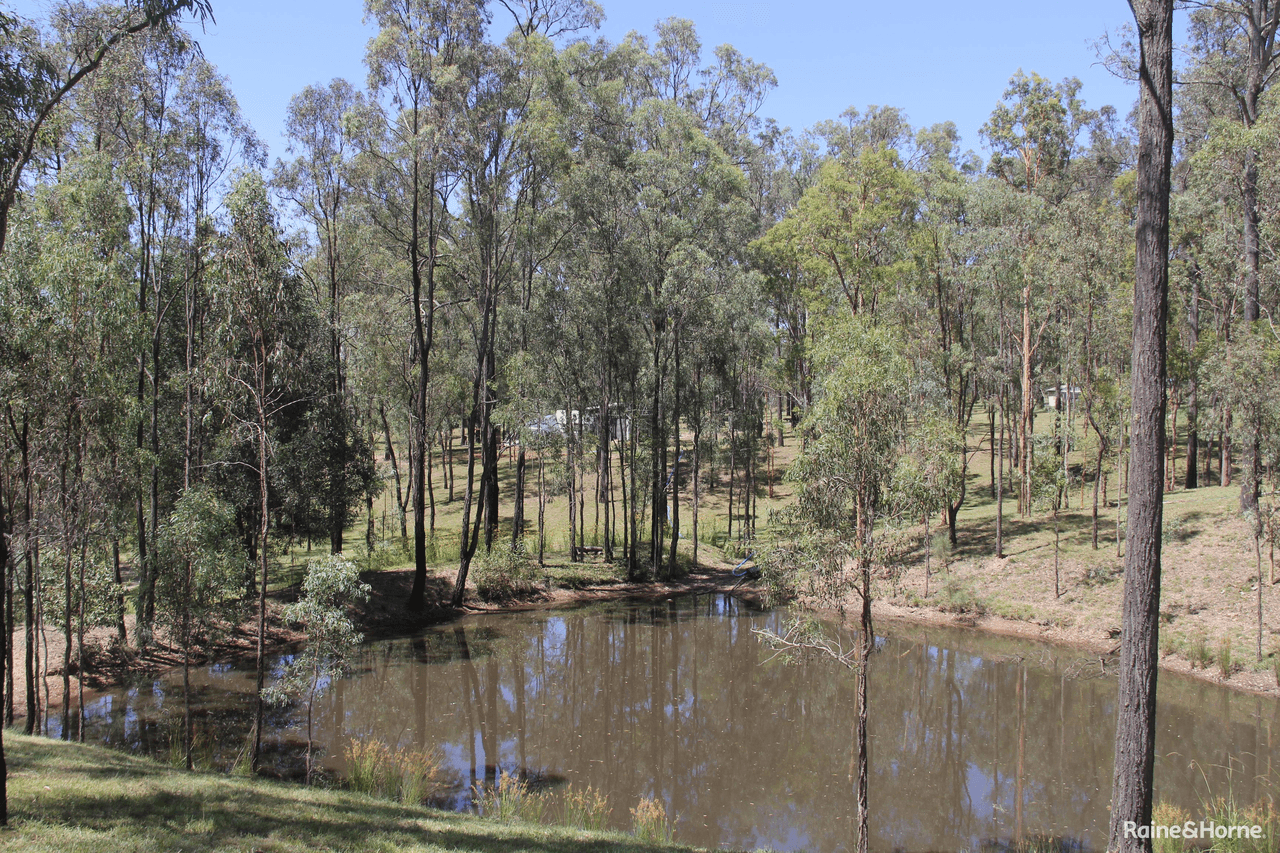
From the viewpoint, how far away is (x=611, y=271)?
2808 cm

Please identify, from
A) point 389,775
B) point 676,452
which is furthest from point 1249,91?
point 389,775

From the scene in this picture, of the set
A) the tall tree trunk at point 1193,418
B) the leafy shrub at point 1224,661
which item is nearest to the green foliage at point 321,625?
the leafy shrub at point 1224,661

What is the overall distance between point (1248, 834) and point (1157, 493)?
15.7 feet

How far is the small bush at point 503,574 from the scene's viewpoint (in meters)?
27.1

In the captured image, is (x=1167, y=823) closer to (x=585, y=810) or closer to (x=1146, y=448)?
(x=1146, y=448)

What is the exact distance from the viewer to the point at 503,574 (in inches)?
1074

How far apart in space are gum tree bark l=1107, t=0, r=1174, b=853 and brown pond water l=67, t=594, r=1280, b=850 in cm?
398

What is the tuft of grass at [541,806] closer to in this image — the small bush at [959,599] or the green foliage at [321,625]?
the green foliage at [321,625]

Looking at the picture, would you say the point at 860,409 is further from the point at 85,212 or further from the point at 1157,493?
the point at 85,212

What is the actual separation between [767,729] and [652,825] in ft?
18.6

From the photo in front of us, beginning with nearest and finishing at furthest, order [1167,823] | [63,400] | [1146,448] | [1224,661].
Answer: [1146,448] < [1167,823] < [63,400] < [1224,661]

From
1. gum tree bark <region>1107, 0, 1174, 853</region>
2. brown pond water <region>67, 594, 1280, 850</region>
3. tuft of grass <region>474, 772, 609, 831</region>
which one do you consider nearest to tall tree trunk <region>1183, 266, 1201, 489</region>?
brown pond water <region>67, 594, 1280, 850</region>

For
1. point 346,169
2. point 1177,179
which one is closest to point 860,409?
point 346,169

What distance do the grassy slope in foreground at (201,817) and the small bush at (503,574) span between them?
16077 mm
